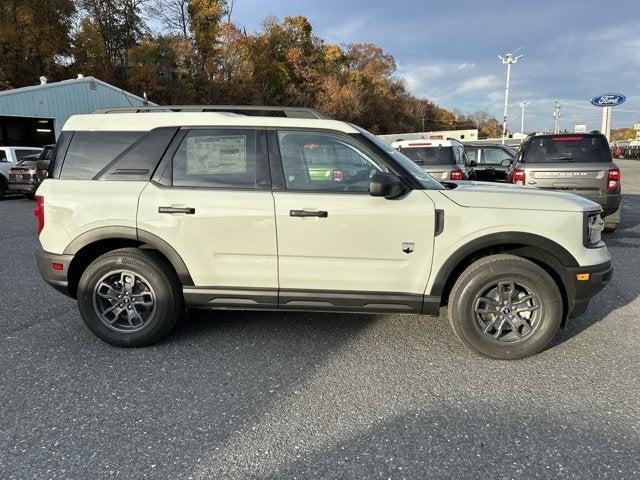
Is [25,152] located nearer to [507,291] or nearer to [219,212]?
[219,212]

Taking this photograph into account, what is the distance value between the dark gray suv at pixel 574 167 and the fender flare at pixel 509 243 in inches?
197

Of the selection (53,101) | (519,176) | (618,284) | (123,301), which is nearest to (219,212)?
(123,301)

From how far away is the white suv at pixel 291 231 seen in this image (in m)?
3.54

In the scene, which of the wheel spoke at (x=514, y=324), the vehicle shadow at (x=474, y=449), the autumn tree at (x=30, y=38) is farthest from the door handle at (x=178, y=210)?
the autumn tree at (x=30, y=38)

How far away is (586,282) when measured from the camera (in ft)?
11.6

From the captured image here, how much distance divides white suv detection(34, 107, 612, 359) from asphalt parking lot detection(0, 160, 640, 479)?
39 cm

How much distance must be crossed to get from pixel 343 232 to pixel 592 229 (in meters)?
1.95

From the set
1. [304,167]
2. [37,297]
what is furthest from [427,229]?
[37,297]

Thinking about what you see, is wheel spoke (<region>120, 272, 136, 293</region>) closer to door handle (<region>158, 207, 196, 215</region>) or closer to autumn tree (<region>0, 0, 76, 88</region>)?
door handle (<region>158, 207, 196, 215</region>)

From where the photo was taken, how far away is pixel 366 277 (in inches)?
143

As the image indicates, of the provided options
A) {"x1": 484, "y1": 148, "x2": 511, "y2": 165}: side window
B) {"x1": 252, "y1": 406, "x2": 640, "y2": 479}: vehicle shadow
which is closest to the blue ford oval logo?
{"x1": 484, "y1": 148, "x2": 511, "y2": 165}: side window

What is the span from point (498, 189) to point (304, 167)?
1.61m

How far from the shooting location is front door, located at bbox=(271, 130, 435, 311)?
354cm

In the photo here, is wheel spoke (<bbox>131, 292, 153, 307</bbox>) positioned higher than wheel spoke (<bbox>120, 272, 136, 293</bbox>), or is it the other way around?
wheel spoke (<bbox>120, 272, 136, 293</bbox>)
